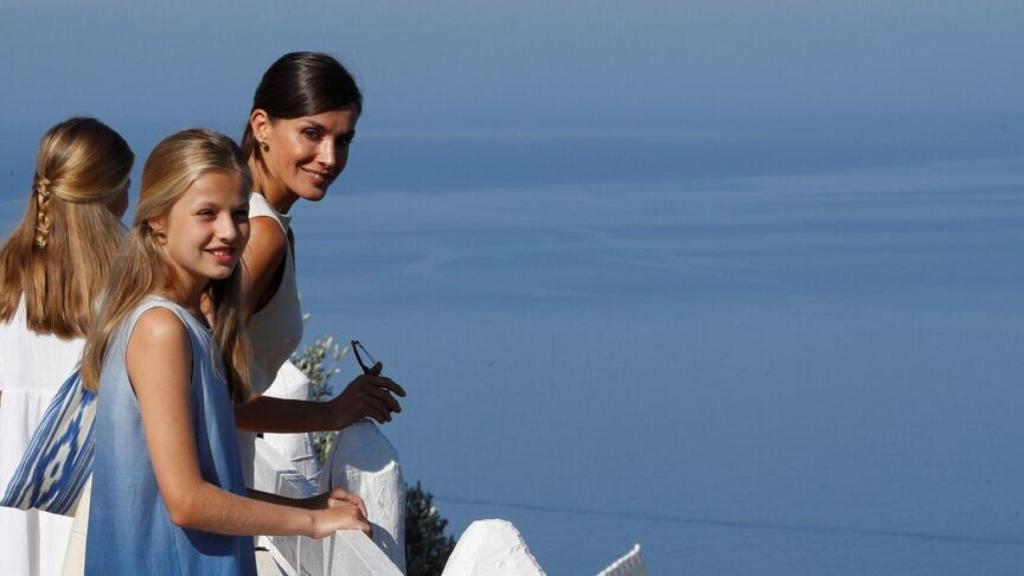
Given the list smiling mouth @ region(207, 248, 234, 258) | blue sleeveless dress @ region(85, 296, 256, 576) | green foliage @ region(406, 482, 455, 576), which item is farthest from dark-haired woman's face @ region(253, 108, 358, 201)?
green foliage @ region(406, 482, 455, 576)

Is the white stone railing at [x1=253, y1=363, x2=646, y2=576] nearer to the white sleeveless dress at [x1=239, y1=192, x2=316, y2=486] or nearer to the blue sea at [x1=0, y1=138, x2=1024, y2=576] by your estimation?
the white sleeveless dress at [x1=239, y1=192, x2=316, y2=486]

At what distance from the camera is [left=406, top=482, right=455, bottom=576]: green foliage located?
Answer: 8.77 m

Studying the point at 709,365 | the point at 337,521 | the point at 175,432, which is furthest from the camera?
the point at 709,365

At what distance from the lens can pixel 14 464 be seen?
13.3 ft

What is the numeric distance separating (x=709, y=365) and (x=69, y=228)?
23117mm

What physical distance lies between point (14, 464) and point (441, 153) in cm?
6646

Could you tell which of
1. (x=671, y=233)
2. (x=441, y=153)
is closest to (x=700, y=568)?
(x=671, y=233)

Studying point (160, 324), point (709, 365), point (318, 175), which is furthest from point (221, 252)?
point (709, 365)

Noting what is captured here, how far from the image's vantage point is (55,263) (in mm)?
3859

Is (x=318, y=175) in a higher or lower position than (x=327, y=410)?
higher

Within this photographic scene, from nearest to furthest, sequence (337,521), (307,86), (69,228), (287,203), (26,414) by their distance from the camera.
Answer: (337,521), (307,86), (287,203), (69,228), (26,414)

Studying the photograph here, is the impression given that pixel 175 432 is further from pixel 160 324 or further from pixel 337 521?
pixel 337 521

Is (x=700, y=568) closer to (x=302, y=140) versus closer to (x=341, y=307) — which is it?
(x=341, y=307)

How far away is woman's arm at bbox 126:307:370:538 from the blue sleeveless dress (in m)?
0.03
